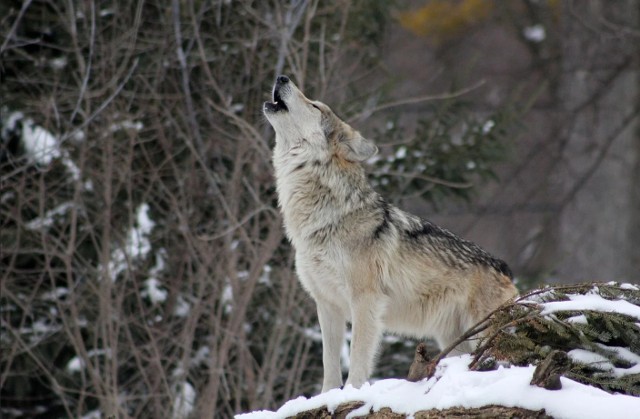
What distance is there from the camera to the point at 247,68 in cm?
1124

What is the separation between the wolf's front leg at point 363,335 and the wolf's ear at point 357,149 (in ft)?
3.60

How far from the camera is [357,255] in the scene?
6.88 metres

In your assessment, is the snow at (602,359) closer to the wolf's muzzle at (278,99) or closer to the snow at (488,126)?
the wolf's muzzle at (278,99)

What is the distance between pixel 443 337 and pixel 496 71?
18.8 meters

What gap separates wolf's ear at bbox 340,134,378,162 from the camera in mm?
7223

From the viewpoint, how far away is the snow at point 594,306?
194 inches

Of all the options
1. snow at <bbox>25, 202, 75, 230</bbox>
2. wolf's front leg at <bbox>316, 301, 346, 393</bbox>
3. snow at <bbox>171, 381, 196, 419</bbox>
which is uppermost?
snow at <bbox>25, 202, 75, 230</bbox>

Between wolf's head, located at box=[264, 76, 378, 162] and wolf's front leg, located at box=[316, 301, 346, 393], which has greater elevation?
wolf's head, located at box=[264, 76, 378, 162]

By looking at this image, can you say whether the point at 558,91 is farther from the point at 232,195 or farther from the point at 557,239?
the point at 232,195

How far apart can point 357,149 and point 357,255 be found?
0.84 meters

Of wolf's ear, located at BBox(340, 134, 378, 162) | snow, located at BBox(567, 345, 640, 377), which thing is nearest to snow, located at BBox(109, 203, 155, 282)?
wolf's ear, located at BBox(340, 134, 378, 162)

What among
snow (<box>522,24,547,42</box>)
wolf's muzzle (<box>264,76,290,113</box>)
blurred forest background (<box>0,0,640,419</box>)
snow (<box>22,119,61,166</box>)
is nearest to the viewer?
wolf's muzzle (<box>264,76,290,113</box>)

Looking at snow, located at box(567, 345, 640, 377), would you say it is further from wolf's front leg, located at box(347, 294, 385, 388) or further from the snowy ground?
wolf's front leg, located at box(347, 294, 385, 388)

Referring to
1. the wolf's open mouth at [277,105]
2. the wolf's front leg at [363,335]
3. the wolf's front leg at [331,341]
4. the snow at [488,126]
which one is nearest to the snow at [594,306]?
the wolf's front leg at [363,335]
